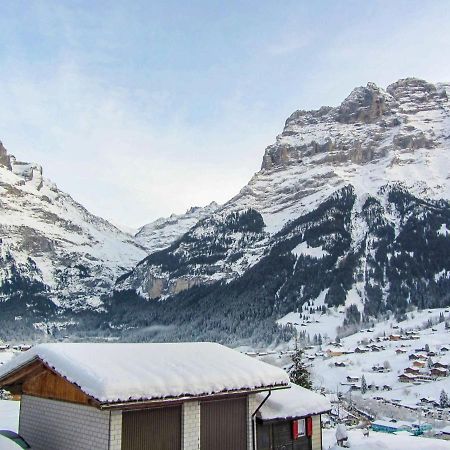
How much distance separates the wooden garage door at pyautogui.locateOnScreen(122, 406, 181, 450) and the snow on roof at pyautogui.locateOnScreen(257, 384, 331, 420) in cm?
378

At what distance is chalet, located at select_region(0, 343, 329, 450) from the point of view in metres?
14.9

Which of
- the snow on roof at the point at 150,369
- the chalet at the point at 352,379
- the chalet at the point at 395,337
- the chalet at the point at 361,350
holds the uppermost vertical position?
the snow on roof at the point at 150,369

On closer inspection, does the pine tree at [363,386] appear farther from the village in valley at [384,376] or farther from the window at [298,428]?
the window at [298,428]

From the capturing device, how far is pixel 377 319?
617 ft

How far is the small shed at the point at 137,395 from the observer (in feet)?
48.8

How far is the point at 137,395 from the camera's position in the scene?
14594 mm

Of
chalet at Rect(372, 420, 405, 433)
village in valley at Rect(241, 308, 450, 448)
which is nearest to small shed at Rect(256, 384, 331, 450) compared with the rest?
village in valley at Rect(241, 308, 450, 448)

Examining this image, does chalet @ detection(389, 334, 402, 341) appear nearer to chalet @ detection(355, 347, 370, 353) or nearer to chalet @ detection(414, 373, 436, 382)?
chalet @ detection(355, 347, 370, 353)

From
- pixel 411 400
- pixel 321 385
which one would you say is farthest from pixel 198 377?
pixel 321 385

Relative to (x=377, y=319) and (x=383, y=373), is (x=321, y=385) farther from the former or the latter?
(x=377, y=319)

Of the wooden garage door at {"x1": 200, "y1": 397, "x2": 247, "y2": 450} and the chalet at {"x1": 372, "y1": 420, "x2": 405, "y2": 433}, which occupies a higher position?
the wooden garage door at {"x1": 200, "y1": 397, "x2": 247, "y2": 450}

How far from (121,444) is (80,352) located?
3194 millimetres

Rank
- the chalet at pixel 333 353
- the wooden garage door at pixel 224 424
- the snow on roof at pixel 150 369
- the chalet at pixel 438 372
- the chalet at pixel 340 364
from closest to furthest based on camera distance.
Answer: the snow on roof at pixel 150 369, the wooden garage door at pixel 224 424, the chalet at pixel 438 372, the chalet at pixel 340 364, the chalet at pixel 333 353

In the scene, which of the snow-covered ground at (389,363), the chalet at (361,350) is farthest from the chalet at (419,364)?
the chalet at (361,350)
